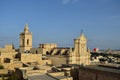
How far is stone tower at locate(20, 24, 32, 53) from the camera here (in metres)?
49.5

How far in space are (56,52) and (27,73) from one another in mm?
28397

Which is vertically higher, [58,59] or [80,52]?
[80,52]

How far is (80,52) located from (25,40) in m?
12.6

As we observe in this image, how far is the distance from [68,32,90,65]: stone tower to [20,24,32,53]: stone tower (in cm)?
1094

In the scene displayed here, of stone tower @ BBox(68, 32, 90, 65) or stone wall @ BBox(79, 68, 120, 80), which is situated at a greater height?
stone tower @ BBox(68, 32, 90, 65)

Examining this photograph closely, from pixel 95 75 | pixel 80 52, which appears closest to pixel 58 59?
pixel 80 52

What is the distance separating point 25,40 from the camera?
49.5 metres

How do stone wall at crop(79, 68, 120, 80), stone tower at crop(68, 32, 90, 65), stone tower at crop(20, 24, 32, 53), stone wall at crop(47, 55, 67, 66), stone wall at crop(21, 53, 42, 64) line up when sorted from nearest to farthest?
stone wall at crop(79, 68, 120, 80)
stone wall at crop(21, 53, 42, 64)
stone wall at crop(47, 55, 67, 66)
stone tower at crop(68, 32, 90, 65)
stone tower at crop(20, 24, 32, 53)

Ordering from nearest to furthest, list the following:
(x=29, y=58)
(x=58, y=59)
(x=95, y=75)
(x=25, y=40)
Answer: (x=95, y=75), (x=29, y=58), (x=58, y=59), (x=25, y=40)

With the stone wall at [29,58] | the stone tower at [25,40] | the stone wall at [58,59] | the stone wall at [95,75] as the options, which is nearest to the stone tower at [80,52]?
the stone wall at [58,59]

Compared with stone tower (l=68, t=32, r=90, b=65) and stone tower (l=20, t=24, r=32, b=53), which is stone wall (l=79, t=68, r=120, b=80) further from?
stone tower (l=20, t=24, r=32, b=53)

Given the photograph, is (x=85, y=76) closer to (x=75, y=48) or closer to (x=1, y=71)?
(x=1, y=71)

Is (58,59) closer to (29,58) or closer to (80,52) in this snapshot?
(80,52)

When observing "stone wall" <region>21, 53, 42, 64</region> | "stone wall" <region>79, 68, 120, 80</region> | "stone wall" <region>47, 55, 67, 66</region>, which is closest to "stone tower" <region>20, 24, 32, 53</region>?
"stone wall" <region>47, 55, 67, 66</region>
